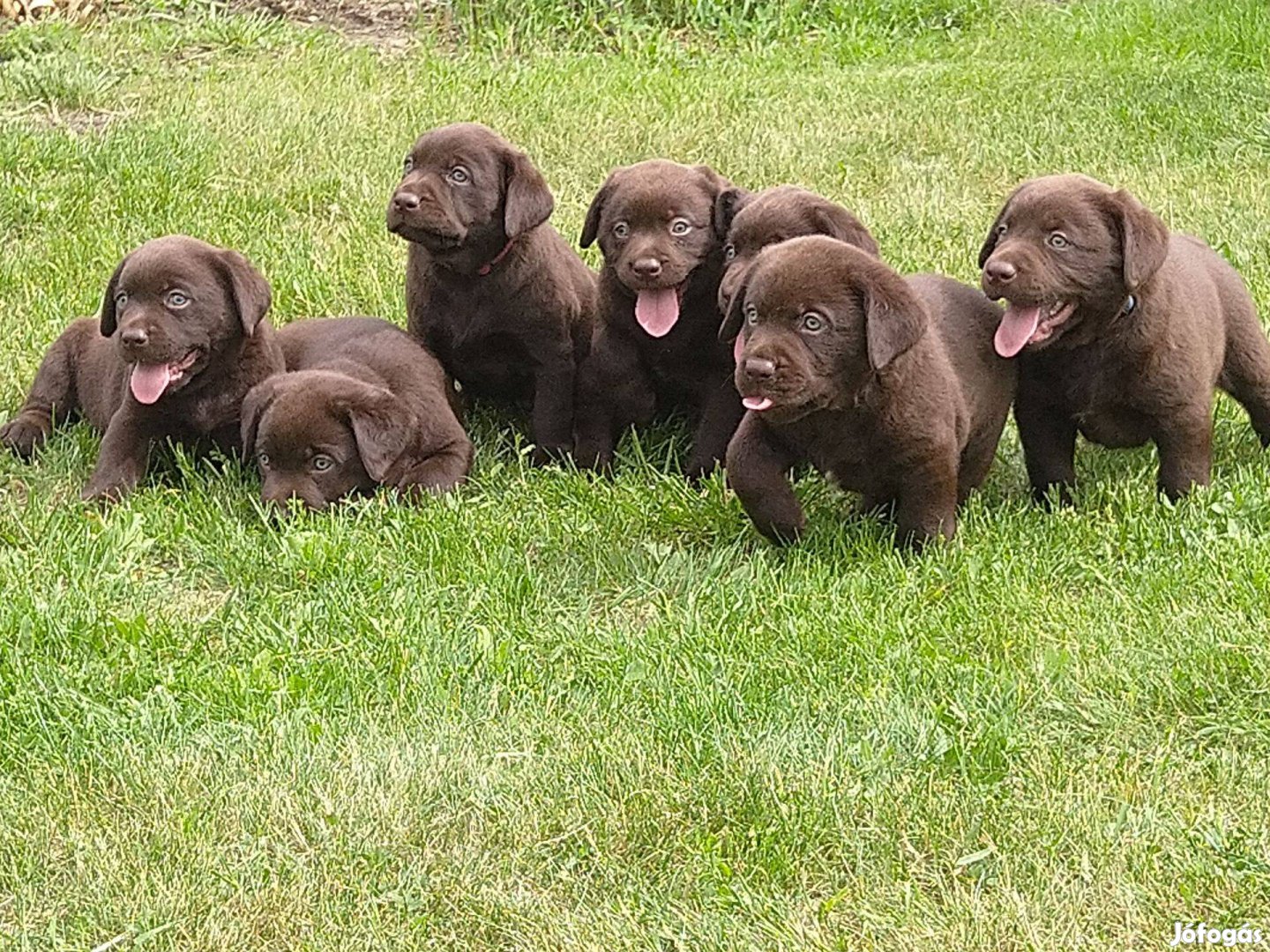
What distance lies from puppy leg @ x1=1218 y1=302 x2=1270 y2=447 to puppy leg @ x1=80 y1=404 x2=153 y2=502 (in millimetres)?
4100

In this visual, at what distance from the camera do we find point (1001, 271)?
584 centimetres

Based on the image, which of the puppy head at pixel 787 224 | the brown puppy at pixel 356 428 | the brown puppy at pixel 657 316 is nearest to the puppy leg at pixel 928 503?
the puppy head at pixel 787 224

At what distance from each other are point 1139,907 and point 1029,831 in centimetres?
37

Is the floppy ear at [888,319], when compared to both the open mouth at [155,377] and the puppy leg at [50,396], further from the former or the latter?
the puppy leg at [50,396]

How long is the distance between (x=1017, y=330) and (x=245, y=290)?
9.56 ft

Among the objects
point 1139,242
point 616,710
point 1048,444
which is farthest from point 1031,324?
point 616,710

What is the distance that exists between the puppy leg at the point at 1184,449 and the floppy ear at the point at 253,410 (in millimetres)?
3225

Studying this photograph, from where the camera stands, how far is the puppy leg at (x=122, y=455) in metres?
6.99

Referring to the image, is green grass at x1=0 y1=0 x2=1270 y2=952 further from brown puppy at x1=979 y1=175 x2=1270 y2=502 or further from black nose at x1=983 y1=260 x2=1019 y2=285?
black nose at x1=983 y1=260 x2=1019 y2=285

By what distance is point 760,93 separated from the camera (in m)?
12.5

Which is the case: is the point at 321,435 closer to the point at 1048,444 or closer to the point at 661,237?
the point at 661,237

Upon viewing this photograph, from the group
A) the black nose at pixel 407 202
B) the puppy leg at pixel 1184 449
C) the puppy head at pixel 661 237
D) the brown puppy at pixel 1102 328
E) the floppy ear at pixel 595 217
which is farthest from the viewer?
the floppy ear at pixel 595 217

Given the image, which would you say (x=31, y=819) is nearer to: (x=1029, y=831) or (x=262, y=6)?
(x=1029, y=831)

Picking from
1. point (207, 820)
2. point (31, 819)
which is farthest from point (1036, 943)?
point (31, 819)
